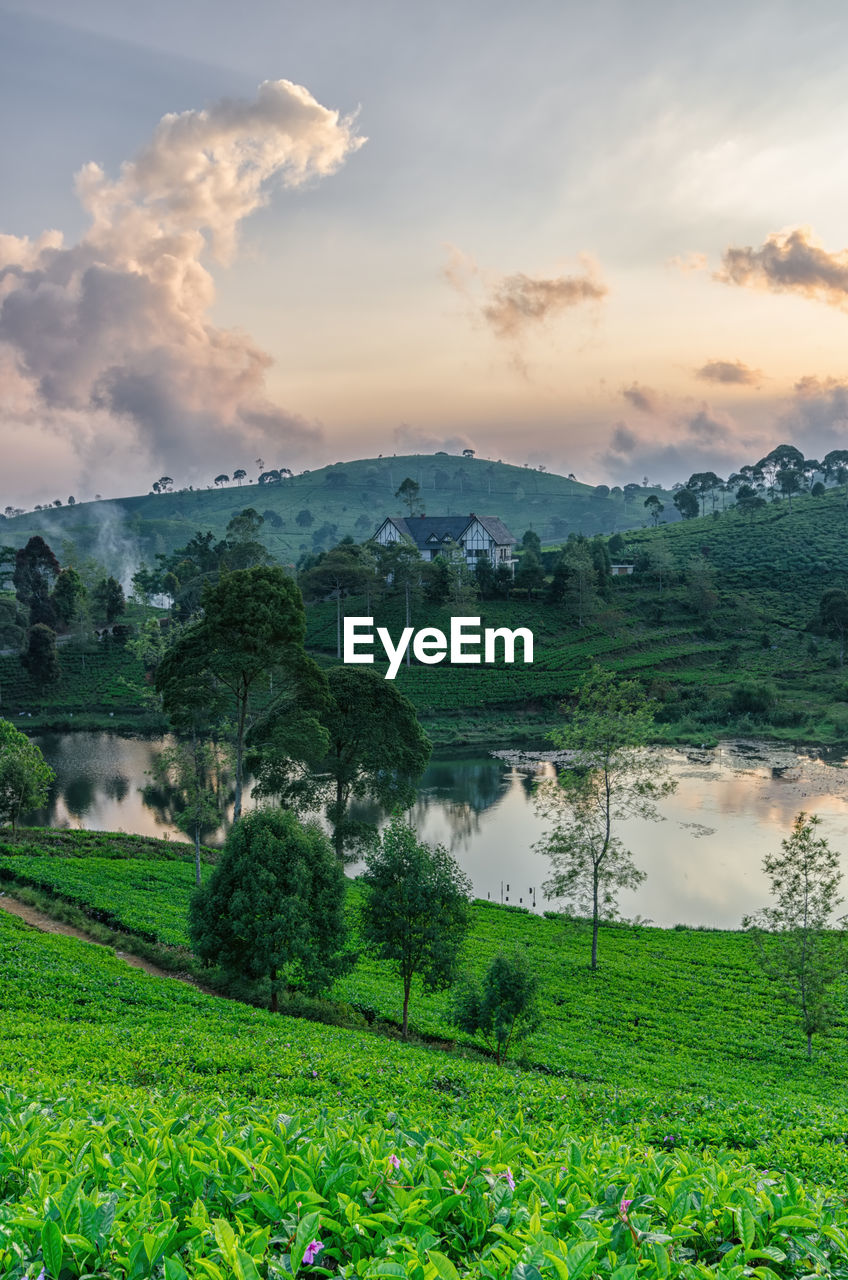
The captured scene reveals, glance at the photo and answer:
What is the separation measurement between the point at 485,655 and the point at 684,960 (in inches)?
2135

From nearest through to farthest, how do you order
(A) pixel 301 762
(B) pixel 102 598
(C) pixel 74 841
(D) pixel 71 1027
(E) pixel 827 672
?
(D) pixel 71 1027 < (A) pixel 301 762 < (C) pixel 74 841 < (E) pixel 827 672 < (B) pixel 102 598

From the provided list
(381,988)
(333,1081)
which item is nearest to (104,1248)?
(333,1081)

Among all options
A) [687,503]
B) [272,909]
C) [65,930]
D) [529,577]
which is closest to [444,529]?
[529,577]

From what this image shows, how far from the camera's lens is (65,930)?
23.8 meters

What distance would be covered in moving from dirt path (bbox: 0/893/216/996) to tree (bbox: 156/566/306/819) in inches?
298

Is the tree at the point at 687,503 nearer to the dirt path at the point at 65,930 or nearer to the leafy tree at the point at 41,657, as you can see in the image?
the leafy tree at the point at 41,657

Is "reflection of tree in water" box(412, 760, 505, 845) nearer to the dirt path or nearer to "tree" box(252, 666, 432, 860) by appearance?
"tree" box(252, 666, 432, 860)

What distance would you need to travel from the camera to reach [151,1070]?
1157cm

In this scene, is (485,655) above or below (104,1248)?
above

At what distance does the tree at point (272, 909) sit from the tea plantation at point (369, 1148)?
1.27m

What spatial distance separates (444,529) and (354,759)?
298ft

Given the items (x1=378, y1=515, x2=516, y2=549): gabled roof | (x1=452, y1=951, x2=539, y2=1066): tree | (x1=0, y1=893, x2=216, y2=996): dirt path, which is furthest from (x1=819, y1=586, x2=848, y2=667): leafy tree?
(x1=0, y1=893, x2=216, y2=996): dirt path

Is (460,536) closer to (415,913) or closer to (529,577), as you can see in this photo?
(529,577)

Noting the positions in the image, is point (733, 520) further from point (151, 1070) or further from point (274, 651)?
point (151, 1070)
